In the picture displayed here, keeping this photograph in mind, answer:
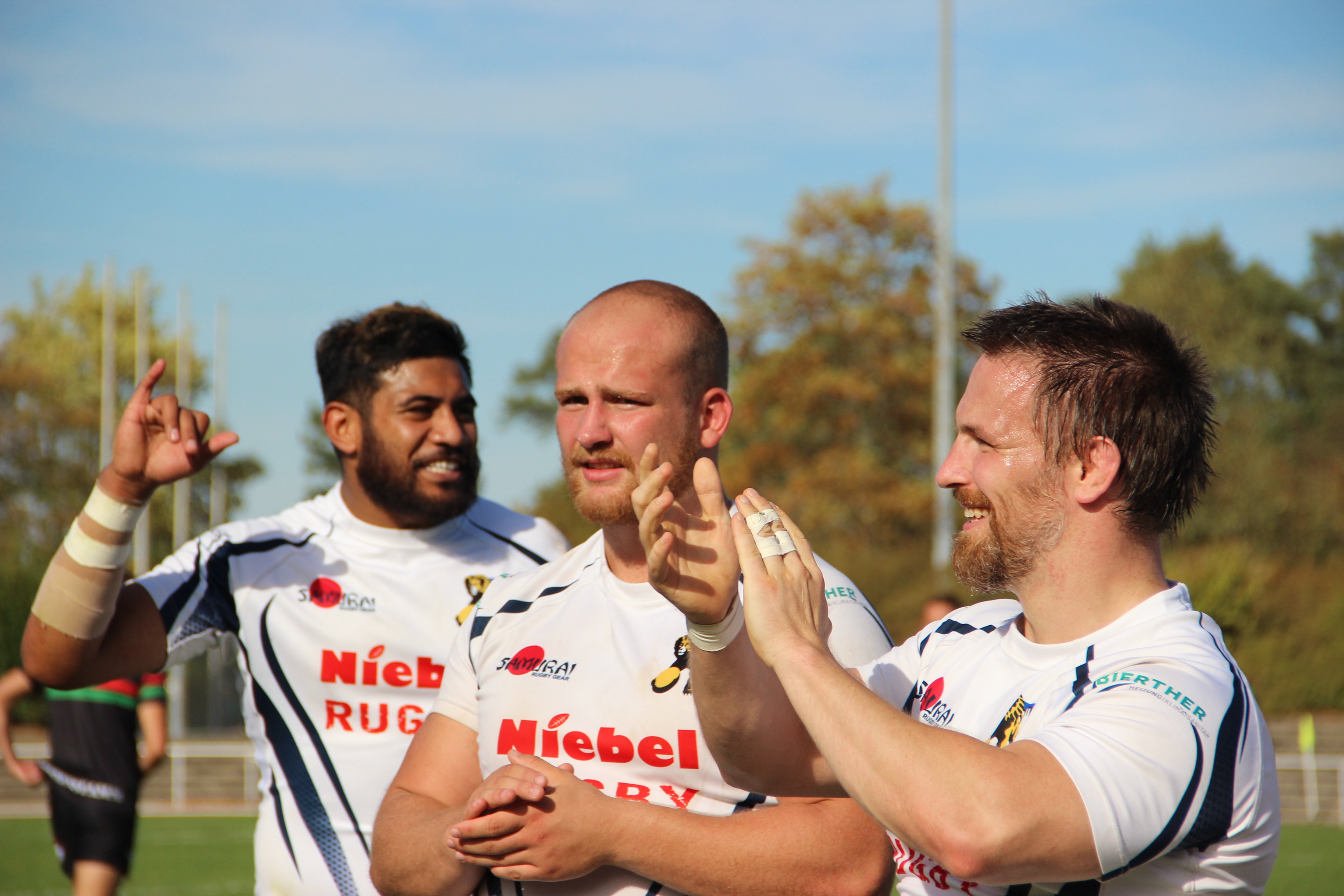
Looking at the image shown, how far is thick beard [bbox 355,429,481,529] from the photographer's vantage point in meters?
4.64

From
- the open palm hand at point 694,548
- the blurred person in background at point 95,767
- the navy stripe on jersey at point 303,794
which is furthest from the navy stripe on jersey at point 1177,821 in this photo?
the blurred person in background at point 95,767

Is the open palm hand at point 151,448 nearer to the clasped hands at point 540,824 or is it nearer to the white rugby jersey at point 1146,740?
the clasped hands at point 540,824

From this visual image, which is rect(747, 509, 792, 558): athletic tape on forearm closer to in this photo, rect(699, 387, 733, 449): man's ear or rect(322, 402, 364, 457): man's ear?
rect(699, 387, 733, 449): man's ear

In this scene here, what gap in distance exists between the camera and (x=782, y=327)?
32.5 metres

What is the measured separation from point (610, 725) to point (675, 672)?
21cm

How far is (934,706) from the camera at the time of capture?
9.26ft

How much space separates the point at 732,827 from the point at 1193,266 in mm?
45860

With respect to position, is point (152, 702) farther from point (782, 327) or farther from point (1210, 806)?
point (782, 327)

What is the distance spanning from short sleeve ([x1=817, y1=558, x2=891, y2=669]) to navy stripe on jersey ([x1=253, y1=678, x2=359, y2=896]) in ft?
7.11

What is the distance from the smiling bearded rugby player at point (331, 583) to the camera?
163 inches

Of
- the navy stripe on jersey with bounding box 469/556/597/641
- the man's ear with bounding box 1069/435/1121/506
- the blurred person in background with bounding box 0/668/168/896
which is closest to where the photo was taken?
the man's ear with bounding box 1069/435/1121/506

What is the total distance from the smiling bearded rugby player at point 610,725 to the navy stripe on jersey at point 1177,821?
33.9 inches

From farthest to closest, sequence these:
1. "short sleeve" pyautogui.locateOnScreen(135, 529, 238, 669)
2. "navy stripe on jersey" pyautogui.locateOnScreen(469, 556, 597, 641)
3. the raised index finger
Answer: "short sleeve" pyautogui.locateOnScreen(135, 529, 238, 669), the raised index finger, "navy stripe on jersey" pyautogui.locateOnScreen(469, 556, 597, 641)

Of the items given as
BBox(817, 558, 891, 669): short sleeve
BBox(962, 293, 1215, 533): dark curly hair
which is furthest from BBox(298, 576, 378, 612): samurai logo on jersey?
BBox(962, 293, 1215, 533): dark curly hair
